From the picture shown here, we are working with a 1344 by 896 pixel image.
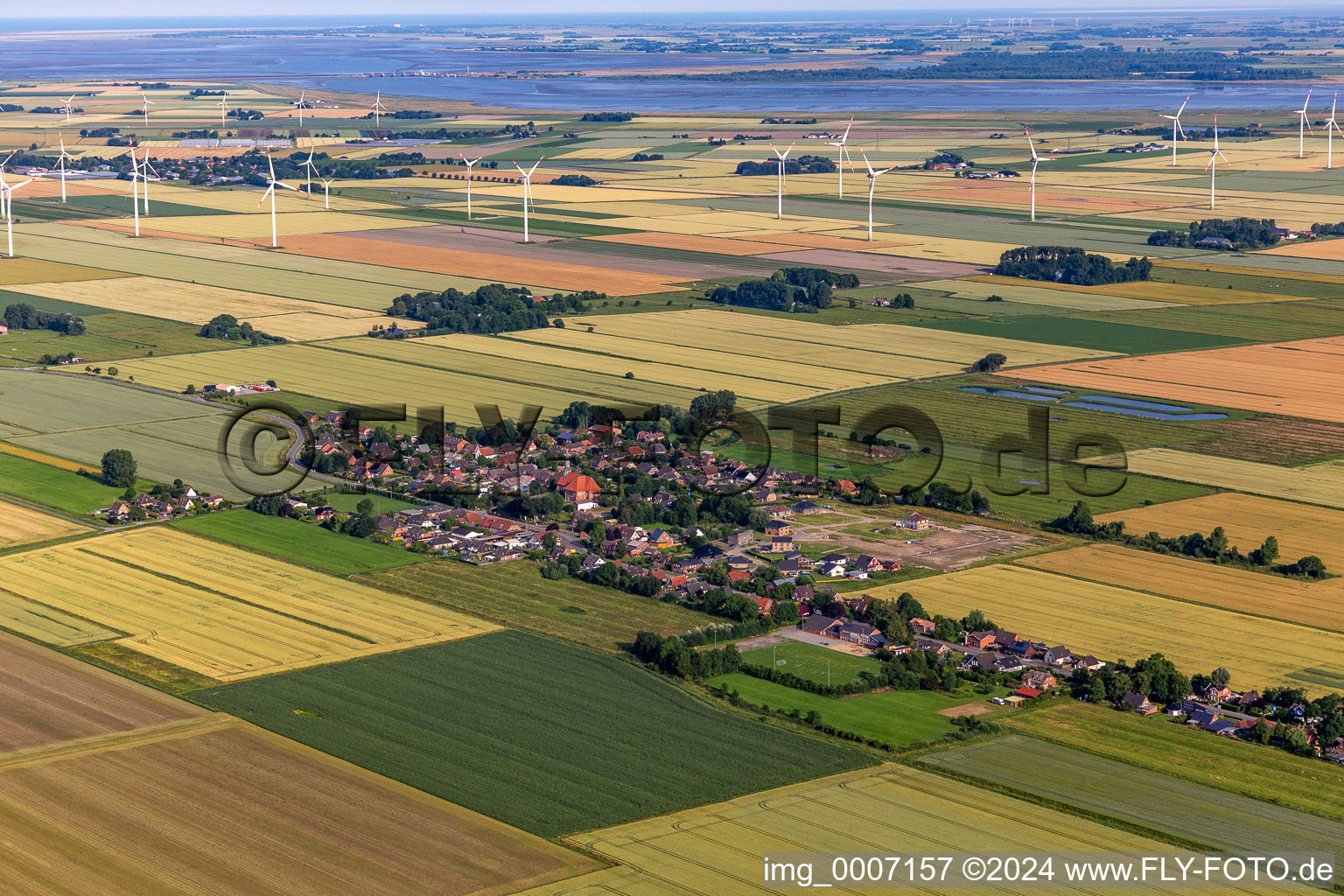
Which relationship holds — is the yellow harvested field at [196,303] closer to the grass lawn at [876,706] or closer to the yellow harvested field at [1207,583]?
the yellow harvested field at [1207,583]

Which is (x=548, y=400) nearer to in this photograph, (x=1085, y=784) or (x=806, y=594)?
(x=806, y=594)

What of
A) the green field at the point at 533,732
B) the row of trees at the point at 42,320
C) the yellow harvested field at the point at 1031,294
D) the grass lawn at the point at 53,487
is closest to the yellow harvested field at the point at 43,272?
the row of trees at the point at 42,320

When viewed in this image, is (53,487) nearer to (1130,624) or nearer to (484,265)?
(1130,624)

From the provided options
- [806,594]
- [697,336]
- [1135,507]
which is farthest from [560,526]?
[697,336]

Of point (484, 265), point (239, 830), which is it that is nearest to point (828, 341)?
point (484, 265)

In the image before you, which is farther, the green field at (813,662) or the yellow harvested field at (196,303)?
the yellow harvested field at (196,303)

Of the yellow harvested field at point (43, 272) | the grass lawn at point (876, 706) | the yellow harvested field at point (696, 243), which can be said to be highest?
the yellow harvested field at point (696, 243)
